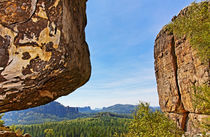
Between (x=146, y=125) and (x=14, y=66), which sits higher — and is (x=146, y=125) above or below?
below

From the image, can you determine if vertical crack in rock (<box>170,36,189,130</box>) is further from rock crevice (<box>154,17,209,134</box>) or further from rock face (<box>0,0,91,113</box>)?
rock face (<box>0,0,91,113</box>)

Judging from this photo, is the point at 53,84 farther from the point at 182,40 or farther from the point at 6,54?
the point at 182,40

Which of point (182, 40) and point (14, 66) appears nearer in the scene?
point (14, 66)

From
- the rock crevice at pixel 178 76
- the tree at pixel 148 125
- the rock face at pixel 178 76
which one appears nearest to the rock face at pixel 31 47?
the tree at pixel 148 125

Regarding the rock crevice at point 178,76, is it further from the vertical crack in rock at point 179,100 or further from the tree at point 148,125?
the tree at point 148,125

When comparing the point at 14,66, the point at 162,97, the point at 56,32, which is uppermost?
the point at 56,32

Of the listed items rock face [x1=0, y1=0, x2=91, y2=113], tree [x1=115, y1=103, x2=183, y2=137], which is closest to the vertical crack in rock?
tree [x1=115, y1=103, x2=183, y2=137]

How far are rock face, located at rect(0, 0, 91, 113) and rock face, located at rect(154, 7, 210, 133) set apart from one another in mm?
26527

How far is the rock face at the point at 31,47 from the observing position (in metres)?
2.61

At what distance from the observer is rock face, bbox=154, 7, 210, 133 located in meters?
25.3

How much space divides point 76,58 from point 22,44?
1.14 m

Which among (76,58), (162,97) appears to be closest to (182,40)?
(162,97)

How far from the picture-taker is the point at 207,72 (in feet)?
71.8

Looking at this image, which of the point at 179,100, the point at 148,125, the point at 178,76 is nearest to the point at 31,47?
the point at 148,125
